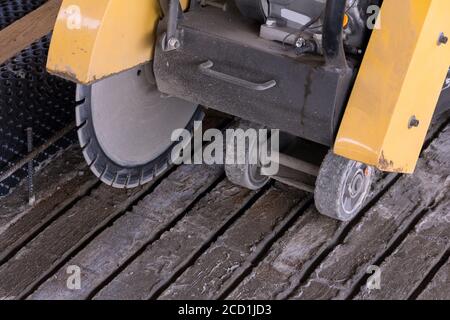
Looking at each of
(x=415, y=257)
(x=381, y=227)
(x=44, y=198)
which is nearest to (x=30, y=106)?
(x=44, y=198)

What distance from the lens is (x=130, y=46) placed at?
2.18 metres

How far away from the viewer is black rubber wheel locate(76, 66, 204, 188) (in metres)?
2.20

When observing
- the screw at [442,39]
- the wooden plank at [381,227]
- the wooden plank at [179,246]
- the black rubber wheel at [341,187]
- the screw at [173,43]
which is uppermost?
the screw at [442,39]

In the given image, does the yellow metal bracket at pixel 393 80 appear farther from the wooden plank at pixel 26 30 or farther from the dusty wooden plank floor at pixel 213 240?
the wooden plank at pixel 26 30

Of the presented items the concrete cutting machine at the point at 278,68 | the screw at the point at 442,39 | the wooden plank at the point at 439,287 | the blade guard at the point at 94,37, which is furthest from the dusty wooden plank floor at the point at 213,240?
the screw at the point at 442,39

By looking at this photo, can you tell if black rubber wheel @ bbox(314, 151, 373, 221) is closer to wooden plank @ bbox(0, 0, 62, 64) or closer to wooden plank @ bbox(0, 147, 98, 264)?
wooden plank @ bbox(0, 147, 98, 264)

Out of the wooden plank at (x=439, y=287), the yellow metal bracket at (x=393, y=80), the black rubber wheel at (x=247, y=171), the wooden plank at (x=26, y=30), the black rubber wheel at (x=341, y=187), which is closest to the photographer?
the yellow metal bracket at (x=393, y=80)

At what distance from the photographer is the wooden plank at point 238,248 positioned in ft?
7.35

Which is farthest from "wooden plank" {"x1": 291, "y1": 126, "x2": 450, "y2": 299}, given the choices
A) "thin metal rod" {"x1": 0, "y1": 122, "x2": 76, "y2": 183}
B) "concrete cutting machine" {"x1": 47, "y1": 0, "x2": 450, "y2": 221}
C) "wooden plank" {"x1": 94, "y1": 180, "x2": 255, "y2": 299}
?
"thin metal rod" {"x1": 0, "y1": 122, "x2": 76, "y2": 183}

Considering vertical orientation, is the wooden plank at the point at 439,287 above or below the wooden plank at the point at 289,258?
above

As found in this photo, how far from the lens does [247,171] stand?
8.21ft

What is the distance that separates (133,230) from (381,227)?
69cm

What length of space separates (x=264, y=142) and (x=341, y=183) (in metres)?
0.28

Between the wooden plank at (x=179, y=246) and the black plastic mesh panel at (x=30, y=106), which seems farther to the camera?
the black plastic mesh panel at (x=30, y=106)
